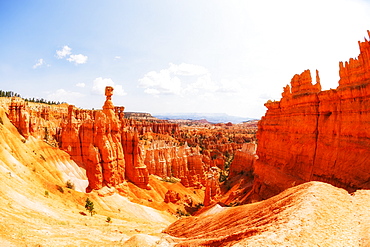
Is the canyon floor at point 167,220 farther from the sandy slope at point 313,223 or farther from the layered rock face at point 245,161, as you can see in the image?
the layered rock face at point 245,161

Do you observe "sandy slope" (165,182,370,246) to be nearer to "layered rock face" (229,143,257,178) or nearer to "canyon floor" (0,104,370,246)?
"canyon floor" (0,104,370,246)

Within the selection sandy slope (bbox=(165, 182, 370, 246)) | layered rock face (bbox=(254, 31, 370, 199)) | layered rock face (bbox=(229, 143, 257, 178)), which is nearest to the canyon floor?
sandy slope (bbox=(165, 182, 370, 246))

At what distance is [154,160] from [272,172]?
32713 mm

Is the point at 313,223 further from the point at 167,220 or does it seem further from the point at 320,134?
the point at 167,220

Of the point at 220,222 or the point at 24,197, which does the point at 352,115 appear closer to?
the point at 220,222

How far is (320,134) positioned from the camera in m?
21.3

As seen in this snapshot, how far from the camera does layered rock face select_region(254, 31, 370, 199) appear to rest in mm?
17188

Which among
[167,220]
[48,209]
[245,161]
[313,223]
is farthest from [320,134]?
[245,161]

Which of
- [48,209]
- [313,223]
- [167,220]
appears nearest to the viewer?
[313,223]

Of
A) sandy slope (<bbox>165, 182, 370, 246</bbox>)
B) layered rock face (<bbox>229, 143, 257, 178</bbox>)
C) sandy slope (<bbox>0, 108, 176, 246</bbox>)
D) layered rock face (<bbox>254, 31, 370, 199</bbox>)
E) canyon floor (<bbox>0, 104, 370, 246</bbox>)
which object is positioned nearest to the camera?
sandy slope (<bbox>165, 182, 370, 246</bbox>)

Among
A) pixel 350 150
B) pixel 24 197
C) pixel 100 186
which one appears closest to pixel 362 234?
pixel 350 150

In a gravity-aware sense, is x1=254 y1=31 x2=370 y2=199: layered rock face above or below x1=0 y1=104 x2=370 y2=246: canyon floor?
above

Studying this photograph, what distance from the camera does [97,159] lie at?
32.8 meters

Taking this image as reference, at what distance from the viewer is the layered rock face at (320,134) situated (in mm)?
17188
